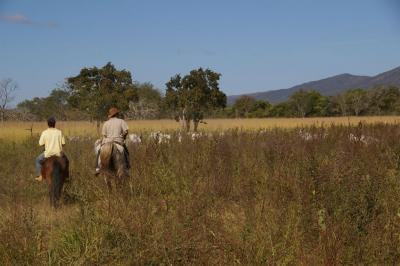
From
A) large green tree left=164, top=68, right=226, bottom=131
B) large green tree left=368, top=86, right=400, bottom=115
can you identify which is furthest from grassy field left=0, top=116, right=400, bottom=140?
large green tree left=368, top=86, right=400, bottom=115

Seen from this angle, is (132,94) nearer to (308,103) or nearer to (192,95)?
(192,95)

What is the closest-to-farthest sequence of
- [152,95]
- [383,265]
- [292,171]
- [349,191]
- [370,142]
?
[383,265] → [349,191] → [292,171] → [370,142] → [152,95]

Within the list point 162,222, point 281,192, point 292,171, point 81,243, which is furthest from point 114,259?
point 292,171

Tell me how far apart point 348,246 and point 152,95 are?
69.5 meters

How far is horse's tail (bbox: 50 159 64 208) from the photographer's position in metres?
9.24

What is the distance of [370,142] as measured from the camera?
12305 mm

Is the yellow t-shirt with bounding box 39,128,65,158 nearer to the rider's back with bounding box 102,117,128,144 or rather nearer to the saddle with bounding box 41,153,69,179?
the saddle with bounding box 41,153,69,179

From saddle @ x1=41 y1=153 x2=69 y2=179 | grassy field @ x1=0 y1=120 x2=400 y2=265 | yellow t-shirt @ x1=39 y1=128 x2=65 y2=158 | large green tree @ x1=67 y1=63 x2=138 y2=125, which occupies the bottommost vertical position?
grassy field @ x1=0 y1=120 x2=400 y2=265

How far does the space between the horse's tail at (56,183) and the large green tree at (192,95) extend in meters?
16.3

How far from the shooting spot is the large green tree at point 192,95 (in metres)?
25.8

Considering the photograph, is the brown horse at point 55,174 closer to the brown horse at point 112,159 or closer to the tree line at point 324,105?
the brown horse at point 112,159

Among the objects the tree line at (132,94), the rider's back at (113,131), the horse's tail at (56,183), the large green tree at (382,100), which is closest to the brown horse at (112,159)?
the rider's back at (113,131)

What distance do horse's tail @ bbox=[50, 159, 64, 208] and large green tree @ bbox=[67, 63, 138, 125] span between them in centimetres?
1738

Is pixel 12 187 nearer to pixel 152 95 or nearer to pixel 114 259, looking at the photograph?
pixel 114 259
